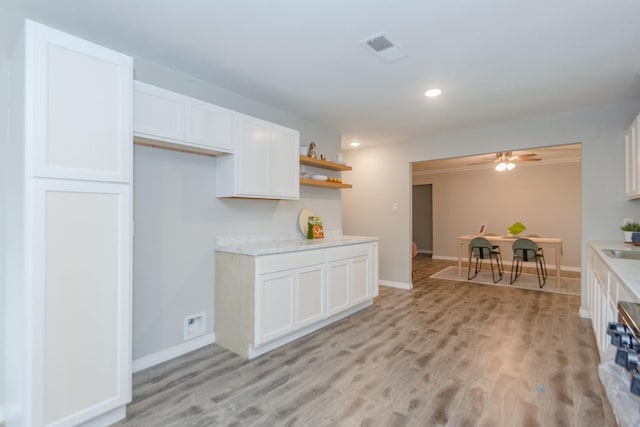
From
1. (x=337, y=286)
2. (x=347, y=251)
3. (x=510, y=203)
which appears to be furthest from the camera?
(x=510, y=203)

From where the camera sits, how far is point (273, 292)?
260cm

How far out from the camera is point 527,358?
2516 millimetres

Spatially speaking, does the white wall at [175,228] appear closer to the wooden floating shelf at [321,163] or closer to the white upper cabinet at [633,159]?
the wooden floating shelf at [321,163]

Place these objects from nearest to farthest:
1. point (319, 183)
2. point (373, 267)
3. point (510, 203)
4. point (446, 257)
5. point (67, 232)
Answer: point (67, 232), point (319, 183), point (373, 267), point (510, 203), point (446, 257)

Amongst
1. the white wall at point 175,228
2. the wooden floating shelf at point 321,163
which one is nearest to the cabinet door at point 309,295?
the white wall at point 175,228

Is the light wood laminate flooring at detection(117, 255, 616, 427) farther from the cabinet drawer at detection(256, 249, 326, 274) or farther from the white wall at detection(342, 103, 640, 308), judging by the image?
the white wall at detection(342, 103, 640, 308)

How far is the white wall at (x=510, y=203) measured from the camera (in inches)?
257

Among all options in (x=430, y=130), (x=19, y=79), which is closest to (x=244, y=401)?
(x=19, y=79)

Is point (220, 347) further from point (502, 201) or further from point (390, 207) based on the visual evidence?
point (502, 201)

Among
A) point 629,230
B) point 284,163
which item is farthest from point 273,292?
point 629,230

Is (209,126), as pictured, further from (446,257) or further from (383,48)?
(446,257)

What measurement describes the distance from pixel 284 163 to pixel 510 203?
621cm

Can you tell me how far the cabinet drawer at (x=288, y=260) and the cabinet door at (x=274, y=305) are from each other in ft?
0.17

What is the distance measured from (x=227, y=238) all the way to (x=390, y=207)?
2948mm
